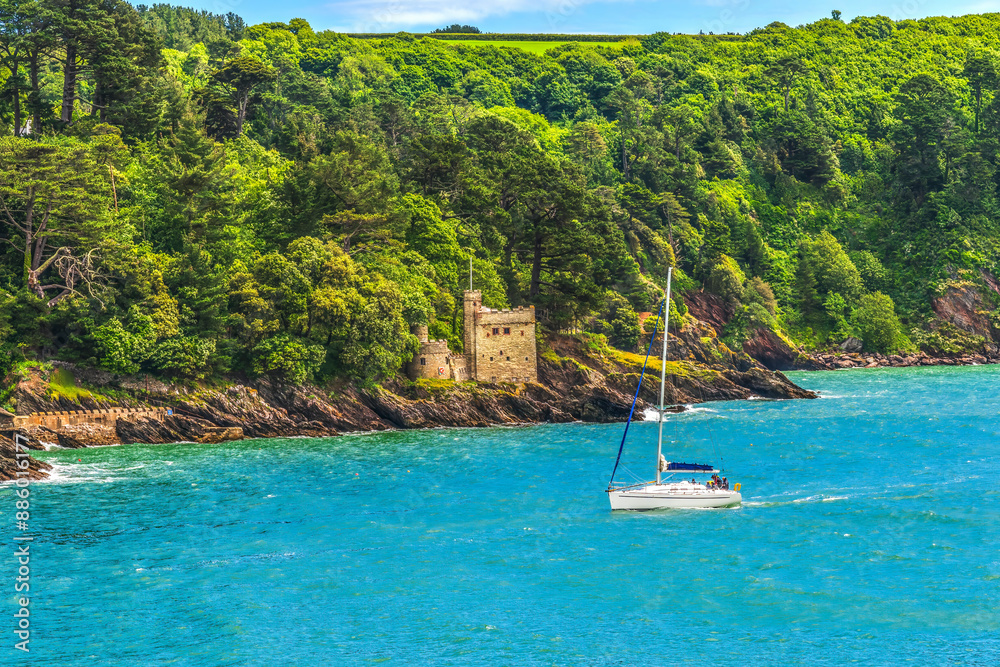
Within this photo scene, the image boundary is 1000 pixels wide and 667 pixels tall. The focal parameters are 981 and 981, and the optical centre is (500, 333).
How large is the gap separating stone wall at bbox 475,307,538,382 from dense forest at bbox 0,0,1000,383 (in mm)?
5245

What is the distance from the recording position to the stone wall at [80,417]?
71438 millimetres

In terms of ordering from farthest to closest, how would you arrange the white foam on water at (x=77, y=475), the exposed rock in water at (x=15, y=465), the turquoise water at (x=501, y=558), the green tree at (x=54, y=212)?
the green tree at (x=54, y=212), the white foam on water at (x=77, y=475), the exposed rock in water at (x=15, y=465), the turquoise water at (x=501, y=558)

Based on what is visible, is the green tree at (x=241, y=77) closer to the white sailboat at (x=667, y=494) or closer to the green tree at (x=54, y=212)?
the green tree at (x=54, y=212)

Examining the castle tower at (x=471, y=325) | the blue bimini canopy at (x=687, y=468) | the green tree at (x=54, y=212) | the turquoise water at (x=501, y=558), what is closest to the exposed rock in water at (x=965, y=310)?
the turquoise water at (x=501, y=558)

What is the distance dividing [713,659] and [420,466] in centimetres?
3433

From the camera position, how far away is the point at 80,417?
241ft

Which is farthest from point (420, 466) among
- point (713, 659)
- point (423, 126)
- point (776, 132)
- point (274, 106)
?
point (776, 132)

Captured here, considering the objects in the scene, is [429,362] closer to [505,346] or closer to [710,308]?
[505,346]

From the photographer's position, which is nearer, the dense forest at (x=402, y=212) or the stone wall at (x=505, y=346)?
the dense forest at (x=402, y=212)

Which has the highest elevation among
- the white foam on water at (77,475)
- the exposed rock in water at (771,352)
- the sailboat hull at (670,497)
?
the exposed rock in water at (771,352)

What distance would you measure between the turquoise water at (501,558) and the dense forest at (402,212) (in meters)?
12.7

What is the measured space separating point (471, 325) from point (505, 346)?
380cm

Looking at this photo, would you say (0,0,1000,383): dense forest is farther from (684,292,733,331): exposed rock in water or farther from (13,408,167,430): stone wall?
(13,408,167,430): stone wall

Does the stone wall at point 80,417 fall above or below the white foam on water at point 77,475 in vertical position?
above
